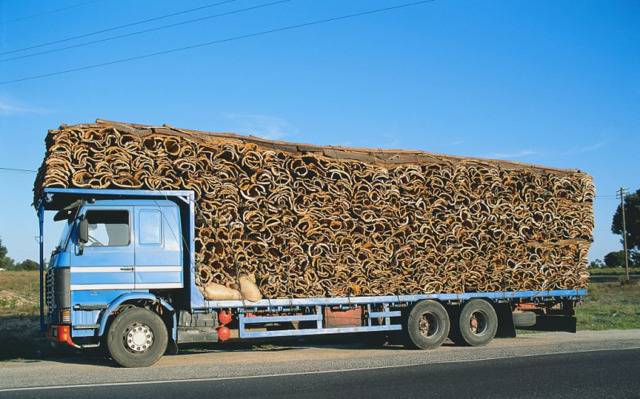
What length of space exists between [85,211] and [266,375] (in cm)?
429

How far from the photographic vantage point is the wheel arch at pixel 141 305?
12.0 meters

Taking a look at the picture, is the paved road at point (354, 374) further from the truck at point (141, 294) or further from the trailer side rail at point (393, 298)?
the trailer side rail at point (393, 298)

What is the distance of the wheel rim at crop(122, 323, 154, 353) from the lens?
39.5 ft

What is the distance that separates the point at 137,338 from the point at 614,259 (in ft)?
290

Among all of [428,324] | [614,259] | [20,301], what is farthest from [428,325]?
[614,259]

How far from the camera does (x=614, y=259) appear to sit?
90.8 metres

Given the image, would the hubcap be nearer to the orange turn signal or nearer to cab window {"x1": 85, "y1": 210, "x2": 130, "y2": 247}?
cab window {"x1": 85, "y1": 210, "x2": 130, "y2": 247}

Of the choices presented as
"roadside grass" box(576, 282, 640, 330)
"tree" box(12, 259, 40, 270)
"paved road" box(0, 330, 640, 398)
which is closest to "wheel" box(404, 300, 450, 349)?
"paved road" box(0, 330, 640, 398)

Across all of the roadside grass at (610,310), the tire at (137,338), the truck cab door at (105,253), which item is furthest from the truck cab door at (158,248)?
the roadside grass at (610,310)

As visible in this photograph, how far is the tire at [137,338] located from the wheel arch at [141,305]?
6.2 inches

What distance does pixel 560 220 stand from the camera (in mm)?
16547

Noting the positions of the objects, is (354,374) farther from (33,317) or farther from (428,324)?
(33,317)

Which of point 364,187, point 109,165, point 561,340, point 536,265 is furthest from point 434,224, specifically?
point 109,165

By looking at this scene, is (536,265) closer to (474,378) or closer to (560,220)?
(560,220)
